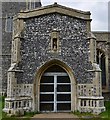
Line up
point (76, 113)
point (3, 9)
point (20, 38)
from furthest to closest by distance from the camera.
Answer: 1. point (3, 9)
2. point (20, 38)
3. point (76, 113)

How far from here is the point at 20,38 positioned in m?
13.8

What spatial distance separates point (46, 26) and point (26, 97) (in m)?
4.39

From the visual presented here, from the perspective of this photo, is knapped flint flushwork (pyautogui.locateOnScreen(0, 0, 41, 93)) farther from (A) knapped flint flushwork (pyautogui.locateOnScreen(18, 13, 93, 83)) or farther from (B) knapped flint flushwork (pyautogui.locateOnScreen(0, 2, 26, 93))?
(A) knapped flint flushwork (pyautogui.locateOnScreen(18, 13, 93, 83))

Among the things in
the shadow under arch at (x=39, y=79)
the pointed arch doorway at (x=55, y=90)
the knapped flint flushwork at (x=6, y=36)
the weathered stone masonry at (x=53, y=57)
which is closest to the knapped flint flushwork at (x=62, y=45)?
the weathered stone masonry at (x=53, y=57)

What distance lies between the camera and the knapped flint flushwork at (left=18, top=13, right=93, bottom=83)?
44.7ft

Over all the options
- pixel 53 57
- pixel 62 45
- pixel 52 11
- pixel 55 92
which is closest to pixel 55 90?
pixel 55 92

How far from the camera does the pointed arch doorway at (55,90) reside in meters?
13.7

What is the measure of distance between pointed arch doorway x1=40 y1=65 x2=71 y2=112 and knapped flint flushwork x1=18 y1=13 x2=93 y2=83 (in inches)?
29.5

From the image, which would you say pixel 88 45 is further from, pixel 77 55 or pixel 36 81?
pixel 36 81

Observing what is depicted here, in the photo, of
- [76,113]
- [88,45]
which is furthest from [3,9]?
[76,113]

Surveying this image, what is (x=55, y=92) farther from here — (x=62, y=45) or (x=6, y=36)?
(x=6, y=36)

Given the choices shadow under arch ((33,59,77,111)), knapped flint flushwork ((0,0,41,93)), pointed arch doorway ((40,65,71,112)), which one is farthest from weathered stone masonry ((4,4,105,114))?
knapped flint flushwork ((0,0,41,93))

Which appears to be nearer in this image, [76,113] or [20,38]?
[76,113]

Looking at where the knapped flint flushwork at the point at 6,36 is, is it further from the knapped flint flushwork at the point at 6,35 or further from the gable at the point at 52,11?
the gable at the point at 52,11
